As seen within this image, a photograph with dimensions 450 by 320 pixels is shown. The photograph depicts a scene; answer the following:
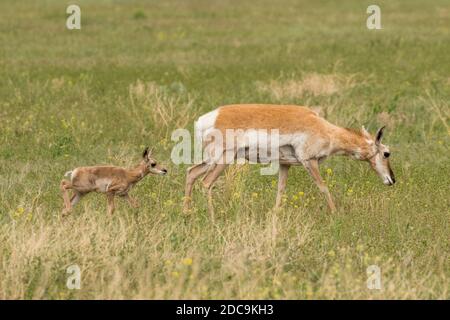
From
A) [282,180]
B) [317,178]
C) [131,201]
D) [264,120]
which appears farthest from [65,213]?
[317,178]

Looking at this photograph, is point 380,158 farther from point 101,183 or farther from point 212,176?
point 101,183

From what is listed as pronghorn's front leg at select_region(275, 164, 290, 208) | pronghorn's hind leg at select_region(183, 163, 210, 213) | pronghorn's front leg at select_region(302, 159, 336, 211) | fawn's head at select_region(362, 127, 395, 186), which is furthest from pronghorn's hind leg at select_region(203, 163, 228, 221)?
fawn's head at select_region(362, 127, 395, 186)

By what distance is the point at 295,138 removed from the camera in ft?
38.5

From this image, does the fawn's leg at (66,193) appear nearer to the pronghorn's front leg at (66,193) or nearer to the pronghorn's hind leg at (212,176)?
the pronghorn's front leg at (66,193)

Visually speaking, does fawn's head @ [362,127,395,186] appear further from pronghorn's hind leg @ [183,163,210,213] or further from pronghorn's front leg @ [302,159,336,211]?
pronghorn's hind leg @ [183,163,210,213]

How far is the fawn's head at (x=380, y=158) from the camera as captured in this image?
12.0 m

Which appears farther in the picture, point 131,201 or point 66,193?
point 131,201

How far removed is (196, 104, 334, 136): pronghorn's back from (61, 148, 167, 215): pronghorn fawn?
0.83 m

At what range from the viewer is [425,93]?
18.7 metres

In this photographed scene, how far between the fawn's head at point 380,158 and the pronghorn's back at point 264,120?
54 cm

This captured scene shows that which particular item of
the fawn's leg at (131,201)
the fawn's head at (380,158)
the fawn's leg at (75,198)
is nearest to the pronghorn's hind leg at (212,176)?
the fawn's leg at (131,201)

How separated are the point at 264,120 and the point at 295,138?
392 millimetres

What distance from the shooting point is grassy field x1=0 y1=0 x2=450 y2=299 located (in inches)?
356

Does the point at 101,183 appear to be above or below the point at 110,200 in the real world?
above
